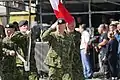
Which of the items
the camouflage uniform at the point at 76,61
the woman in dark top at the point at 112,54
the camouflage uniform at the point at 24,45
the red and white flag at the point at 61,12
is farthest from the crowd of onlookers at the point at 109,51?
the camouflage uniform at the point at 76,61

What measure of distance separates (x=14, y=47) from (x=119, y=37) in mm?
4848

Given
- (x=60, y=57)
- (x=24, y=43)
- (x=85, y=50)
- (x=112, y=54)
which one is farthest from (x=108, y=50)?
(x=60, y=57)

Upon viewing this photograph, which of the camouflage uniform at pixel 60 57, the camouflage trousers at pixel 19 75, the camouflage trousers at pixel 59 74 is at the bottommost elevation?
the camouflage trousers at pixel 19 75

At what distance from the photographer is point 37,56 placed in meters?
13.2

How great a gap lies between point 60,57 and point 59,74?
0.29 meters

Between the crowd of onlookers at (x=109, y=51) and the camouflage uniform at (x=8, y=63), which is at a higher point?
the camouflage uniform at (x=8, y=63)

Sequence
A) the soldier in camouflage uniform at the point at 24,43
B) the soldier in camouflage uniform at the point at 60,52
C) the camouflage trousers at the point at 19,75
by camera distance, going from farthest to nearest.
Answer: the soldier in camouflage uniform at the point at 24,43
the camouflage trousers at the point at 19,75
the soldier in camouflage uniform at the point at 60,52

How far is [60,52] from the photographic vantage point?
7629 millimetres

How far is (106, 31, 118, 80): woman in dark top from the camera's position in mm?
12234

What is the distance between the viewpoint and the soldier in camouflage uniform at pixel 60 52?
25.0ft

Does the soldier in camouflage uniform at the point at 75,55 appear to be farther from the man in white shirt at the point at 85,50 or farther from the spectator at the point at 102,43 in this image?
the man in white shirt at the point at 85,50

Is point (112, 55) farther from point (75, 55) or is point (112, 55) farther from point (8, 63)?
point (8, 63)

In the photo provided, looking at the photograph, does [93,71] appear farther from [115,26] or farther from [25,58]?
[25,58]

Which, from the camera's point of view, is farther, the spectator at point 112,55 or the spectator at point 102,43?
the spectator at point 102,43
